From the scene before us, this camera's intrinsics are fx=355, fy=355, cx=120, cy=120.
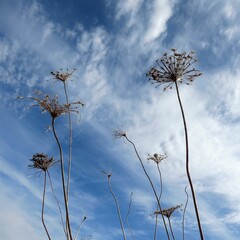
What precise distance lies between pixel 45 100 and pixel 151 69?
417 centimetres

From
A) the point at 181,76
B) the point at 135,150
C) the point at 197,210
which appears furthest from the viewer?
the point at 135,150

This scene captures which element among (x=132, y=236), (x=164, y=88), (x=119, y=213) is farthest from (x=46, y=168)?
(x=164, y=88)

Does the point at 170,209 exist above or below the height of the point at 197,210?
above

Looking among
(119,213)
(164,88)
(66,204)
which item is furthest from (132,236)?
(66,204)

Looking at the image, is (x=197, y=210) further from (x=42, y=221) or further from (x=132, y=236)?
(x=132, y=236)

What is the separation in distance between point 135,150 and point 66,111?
4880mm

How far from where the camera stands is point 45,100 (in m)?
12.8

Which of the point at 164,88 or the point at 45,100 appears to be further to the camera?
the point at 164,88

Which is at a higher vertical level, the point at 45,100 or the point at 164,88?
the point at 164,88

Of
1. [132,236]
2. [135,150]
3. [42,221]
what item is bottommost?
[42,221]

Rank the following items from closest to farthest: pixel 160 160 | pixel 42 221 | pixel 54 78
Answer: pixel 42 221, pixel 54 78, pixel 160 160

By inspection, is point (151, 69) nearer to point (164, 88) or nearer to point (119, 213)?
point (164, 88)

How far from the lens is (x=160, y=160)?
2066cm

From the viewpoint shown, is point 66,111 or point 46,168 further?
point 46,168
